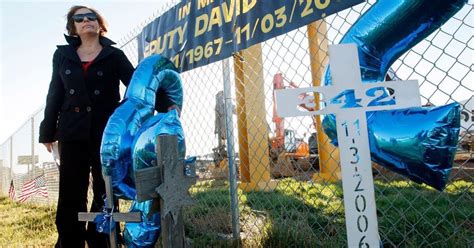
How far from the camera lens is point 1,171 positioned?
12.2 meters

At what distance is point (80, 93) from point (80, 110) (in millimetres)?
107

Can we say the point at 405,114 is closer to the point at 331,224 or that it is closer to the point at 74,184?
the point at 331,224

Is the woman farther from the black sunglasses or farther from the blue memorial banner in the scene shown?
the blue memorial banner

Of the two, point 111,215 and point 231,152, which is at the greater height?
point 231,152

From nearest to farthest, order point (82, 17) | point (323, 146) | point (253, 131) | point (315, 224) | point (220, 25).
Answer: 1. point (82, 17)
2. point (220, 25)
3. point (315, 224)
4. point (253, 131)
5. point (323, 146)

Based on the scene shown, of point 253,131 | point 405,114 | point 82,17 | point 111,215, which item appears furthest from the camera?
point 253,131

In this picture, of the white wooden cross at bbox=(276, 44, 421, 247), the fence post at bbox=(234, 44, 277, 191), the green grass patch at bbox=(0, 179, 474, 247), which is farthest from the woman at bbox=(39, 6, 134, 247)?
the fence post at bbox=(234, 44, 277, 191)

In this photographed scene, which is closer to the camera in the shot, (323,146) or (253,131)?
(253,131)

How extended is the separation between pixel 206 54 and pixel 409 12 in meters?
1.56

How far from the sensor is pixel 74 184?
94.0 inches

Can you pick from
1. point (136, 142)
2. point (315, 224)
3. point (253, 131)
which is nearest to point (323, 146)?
point (253, 131)

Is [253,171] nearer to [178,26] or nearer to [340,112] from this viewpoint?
[178,26]

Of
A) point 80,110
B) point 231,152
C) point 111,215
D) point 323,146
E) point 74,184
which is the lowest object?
point 111,215

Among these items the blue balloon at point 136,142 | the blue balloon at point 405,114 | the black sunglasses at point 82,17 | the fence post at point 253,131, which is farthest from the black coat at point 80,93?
the fence post at point 253,131
